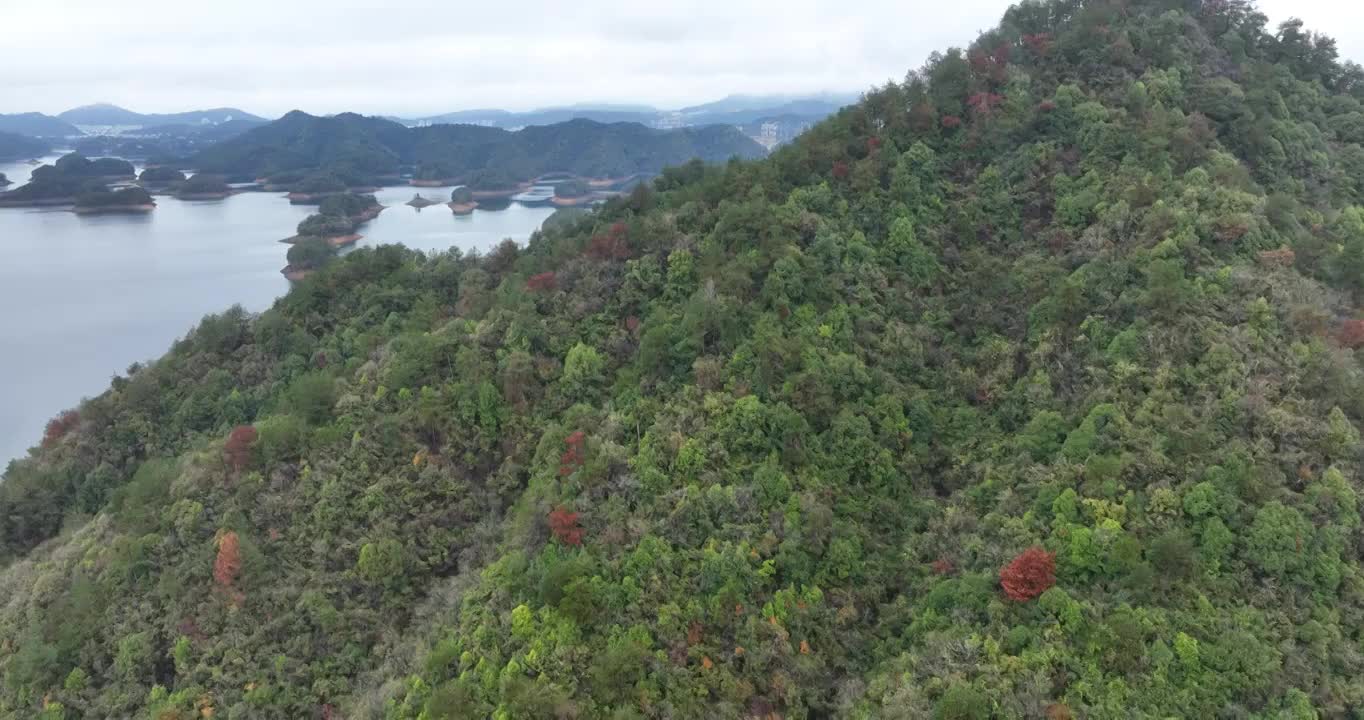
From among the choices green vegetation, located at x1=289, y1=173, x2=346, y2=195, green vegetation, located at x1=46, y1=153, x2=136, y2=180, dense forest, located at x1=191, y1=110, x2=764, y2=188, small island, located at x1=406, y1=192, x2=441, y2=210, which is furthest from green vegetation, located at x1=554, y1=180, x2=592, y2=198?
green vegetation, located at x1=46, y1=153, x2=136, y2=180

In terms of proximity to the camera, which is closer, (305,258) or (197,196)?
(305,258)

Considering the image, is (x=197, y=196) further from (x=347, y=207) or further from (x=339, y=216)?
(x=339, y=216)

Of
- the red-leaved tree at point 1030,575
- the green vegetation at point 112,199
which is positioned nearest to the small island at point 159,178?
the green vegetation at point 112,199

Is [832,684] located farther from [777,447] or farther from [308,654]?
[308,654]

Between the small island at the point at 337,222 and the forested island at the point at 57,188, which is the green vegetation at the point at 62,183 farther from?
the small island at the point at 337,222

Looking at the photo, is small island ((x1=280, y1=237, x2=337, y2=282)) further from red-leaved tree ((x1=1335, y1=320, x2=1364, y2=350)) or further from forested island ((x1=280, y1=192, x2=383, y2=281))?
red-leaved tree ((x1=1335, y1=320, x2=1364, y2=350))

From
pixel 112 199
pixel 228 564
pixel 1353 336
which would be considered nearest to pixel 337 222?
pixel 112 199
